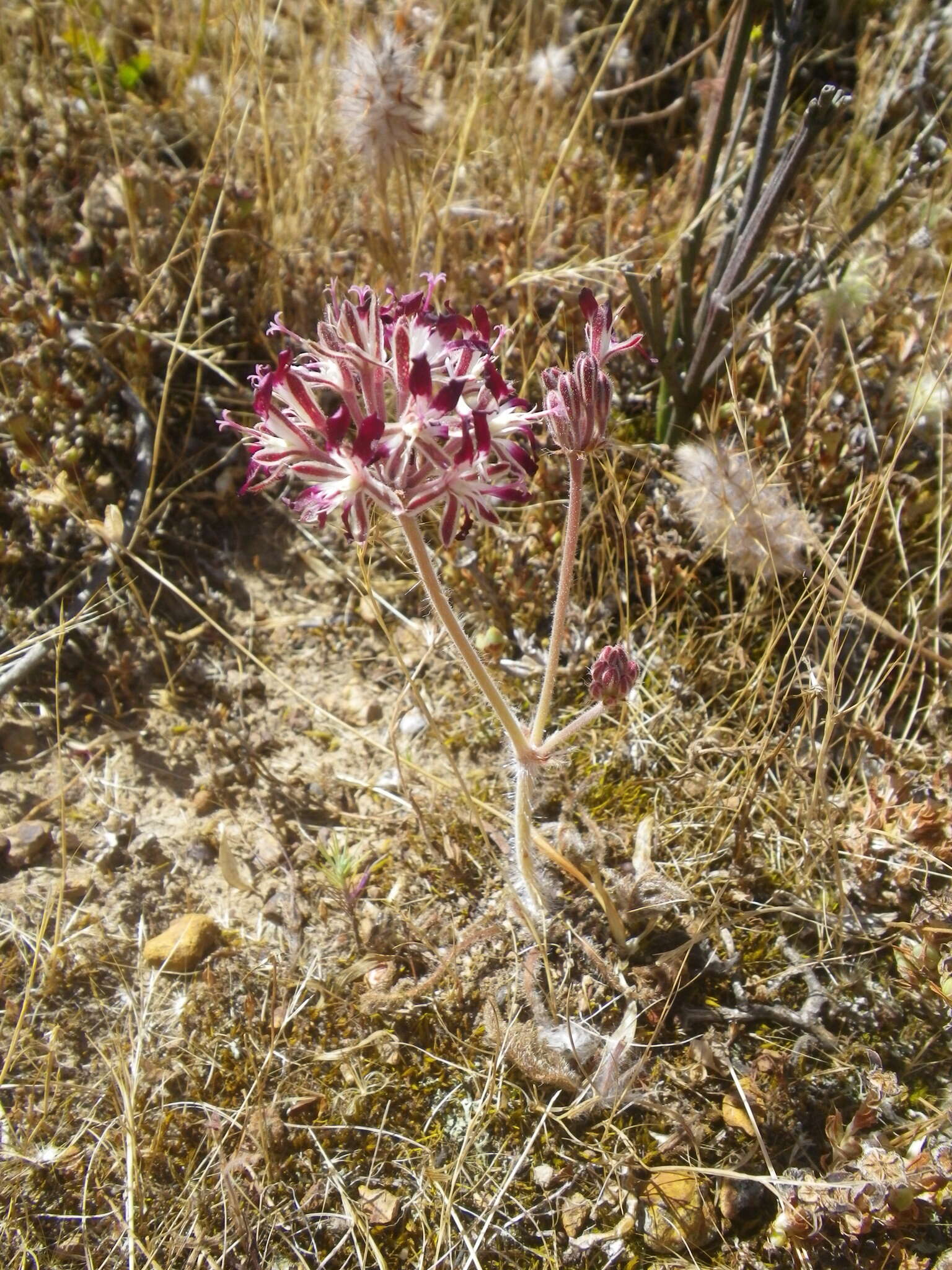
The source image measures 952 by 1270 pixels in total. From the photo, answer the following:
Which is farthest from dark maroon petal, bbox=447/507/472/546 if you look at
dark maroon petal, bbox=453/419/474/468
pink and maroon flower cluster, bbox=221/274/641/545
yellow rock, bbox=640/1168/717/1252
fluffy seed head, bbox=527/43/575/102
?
fluffy seed head, bbox=527/43/575/102

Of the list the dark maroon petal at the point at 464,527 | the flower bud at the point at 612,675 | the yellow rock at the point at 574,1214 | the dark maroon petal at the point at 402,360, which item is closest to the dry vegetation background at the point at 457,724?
the yellow rock at the point at 574,1214

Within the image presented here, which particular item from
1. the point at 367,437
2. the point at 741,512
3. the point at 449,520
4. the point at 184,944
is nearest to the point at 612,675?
the point at 449,520

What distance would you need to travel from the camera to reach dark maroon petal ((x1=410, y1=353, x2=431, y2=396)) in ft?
4.91

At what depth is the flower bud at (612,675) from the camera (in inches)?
70.7

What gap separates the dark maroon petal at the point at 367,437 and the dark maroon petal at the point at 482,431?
152 mm

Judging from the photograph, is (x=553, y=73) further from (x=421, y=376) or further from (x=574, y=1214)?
(x=574, y=1214)

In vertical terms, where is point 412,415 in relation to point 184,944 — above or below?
above

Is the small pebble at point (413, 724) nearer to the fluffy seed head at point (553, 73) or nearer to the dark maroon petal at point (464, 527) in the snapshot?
the dark maroon petal at point (464, 527)

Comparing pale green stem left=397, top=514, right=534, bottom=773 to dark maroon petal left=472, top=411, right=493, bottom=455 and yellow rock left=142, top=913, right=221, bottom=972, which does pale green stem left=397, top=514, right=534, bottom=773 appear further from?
yellow rock left=142, top=913, right=221, bottom=972

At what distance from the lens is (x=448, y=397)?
150 cm

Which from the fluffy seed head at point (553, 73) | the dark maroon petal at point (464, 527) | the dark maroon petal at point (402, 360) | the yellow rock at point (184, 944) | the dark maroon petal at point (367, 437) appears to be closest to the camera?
the dark maroon petal at point (367, 437)

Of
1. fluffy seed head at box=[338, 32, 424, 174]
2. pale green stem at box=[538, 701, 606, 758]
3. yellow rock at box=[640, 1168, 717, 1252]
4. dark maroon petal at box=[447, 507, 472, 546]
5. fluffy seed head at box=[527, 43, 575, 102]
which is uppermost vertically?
fluffy seed head at box=[527, 43, 575, 102]

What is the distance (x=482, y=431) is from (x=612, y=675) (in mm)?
564

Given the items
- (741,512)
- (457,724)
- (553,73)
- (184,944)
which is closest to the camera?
(184,944)
